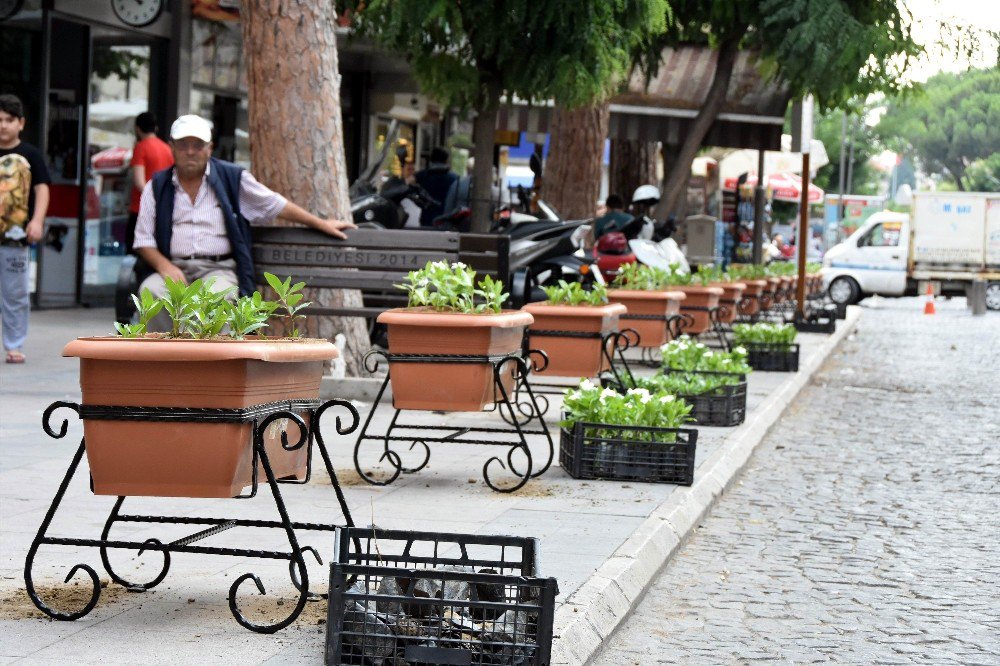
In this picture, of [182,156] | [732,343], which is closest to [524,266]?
[732,343]

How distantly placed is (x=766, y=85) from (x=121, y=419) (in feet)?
56.2

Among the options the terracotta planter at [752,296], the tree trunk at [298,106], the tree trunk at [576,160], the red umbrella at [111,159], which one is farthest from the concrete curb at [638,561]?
the red umbrella at [111,159]

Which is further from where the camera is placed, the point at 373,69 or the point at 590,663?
the point at 373,69

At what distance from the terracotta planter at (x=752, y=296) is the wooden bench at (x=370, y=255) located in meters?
10.4

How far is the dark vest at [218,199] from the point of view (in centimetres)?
848

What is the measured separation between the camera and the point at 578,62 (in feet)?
47.2

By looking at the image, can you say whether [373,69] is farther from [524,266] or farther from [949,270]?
[949,270]

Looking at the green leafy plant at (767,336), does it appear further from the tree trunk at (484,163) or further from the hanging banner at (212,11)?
the hanging banner at (212,11)

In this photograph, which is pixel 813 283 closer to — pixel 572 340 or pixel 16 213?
pixel 16 213

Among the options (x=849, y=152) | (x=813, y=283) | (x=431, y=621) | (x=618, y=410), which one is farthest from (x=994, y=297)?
(x=849, y=152)

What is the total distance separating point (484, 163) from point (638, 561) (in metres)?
9.71

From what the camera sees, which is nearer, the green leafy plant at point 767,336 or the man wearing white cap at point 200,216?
the man wearing white cap at point 200,216

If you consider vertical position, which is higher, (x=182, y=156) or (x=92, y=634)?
(x=182, y=156)

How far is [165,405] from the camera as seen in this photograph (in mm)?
4594
